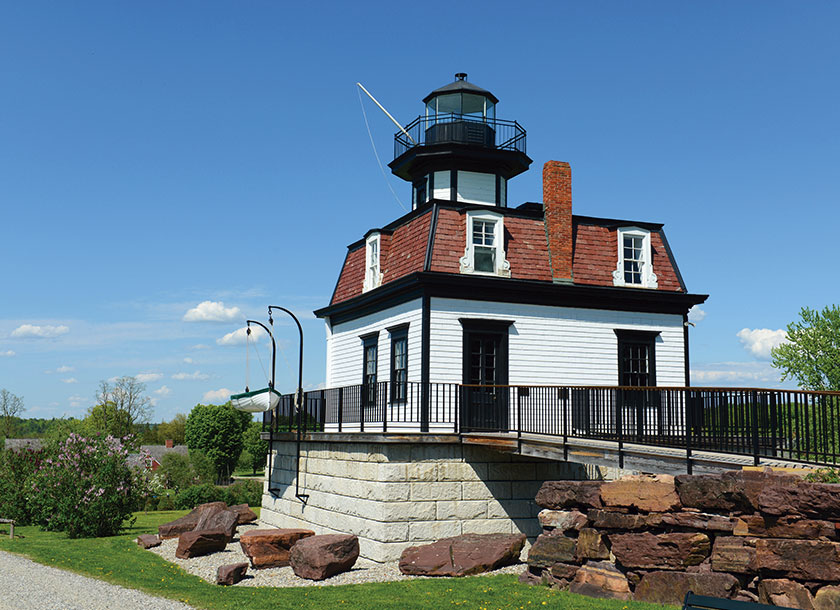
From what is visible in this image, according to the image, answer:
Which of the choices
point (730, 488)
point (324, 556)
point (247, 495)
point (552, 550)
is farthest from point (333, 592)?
point (247, 495)

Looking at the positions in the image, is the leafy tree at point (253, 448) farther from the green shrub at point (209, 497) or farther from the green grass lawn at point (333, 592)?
the green grass lawn at point (333, 592)

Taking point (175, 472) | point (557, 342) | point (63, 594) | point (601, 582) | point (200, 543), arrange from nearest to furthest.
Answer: point (601, 582), point (63, 594), point (200, 543), point (557, 342), point (175, 472)

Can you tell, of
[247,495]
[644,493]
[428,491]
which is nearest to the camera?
[644,493]

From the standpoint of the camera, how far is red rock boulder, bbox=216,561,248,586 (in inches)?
676

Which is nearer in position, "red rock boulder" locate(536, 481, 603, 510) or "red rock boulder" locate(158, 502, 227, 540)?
"red rock boulder" locate(536, 481, 603, 510)

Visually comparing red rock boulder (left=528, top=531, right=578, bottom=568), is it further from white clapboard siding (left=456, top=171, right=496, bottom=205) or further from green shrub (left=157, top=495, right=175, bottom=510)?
green shrub (left=157, top=495, right=175, bottom=510)

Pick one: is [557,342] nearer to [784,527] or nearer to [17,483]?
[784,527]

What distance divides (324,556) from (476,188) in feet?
46.4

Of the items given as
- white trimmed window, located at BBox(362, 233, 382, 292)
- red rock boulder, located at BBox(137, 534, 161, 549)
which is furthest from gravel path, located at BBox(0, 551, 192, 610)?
white trimmed window, located at BBox(362, 233, 382, 292)

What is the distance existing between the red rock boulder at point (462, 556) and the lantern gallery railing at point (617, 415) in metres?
2.46

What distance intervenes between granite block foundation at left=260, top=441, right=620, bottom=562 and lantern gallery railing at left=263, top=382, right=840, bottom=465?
2.76ft

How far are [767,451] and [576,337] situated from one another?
9.62m

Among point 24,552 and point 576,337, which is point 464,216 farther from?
point 24,552

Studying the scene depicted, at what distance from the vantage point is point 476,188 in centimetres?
2714
